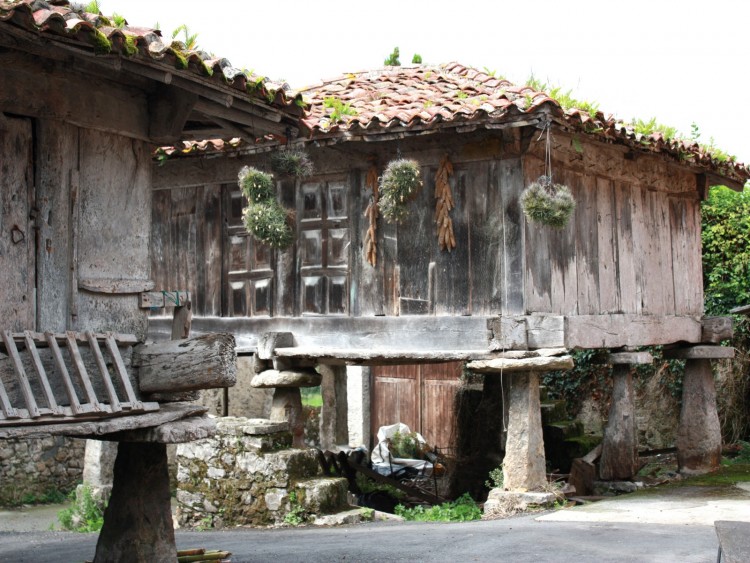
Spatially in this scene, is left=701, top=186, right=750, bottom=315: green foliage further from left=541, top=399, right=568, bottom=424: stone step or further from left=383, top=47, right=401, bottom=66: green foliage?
left=383, top=47, right=401, bottom=66: green foliage

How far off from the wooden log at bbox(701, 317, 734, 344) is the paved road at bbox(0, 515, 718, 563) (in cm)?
405

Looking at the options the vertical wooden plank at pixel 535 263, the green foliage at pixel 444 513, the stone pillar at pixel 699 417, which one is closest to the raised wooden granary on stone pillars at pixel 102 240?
the vertical wooden plank at pixel 535 263

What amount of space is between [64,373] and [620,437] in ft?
22.1

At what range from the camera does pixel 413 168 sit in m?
8.16

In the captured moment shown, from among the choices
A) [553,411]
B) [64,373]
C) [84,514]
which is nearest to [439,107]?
[64,373]

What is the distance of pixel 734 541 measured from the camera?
3922 millimetres

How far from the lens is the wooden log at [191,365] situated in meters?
4.96

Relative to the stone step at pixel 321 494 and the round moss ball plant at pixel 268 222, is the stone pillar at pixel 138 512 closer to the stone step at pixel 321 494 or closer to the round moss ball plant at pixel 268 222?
the stone step at pixel 321 494

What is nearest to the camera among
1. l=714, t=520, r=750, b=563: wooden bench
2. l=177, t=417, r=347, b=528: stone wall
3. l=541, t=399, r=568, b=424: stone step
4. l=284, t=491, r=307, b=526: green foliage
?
l=714, t=520, r=750, b=563: wooden bench

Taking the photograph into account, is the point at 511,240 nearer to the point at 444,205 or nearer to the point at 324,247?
the point at 444,205

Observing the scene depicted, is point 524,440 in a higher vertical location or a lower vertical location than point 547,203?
lower

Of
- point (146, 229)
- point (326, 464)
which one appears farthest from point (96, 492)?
point (146, 229)

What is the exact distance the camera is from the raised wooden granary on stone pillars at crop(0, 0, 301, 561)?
4.51m

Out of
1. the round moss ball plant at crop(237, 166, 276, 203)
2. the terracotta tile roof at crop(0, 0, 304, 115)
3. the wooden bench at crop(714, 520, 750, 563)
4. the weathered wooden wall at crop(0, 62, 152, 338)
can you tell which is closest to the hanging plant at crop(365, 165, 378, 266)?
the round moss ball plant at crop(237, 166, 276, 203)
